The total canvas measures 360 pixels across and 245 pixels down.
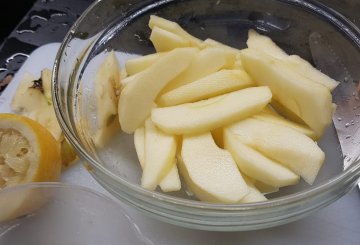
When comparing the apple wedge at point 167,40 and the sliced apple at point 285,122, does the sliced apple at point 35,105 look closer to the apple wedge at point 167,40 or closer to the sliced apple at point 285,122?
the apple wedge at point 167,40

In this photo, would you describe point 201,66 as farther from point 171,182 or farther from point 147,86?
point 171,182

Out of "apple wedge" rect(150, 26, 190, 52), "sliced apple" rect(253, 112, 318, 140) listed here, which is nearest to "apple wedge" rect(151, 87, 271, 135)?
"sliced apple" rect(253, 112, 318, 140)

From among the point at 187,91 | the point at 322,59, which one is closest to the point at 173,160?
the point at 187,91

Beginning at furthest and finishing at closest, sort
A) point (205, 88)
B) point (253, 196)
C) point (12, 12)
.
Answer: point (12, 12) < point (205, 88) < point (253, 196)

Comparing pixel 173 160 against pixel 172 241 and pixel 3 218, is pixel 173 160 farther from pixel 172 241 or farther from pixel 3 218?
pixel 3 218

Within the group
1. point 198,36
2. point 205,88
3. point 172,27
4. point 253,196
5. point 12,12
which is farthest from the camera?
point 12,12

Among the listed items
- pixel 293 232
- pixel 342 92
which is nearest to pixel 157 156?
pixel 293 232
